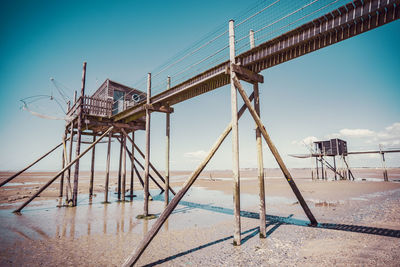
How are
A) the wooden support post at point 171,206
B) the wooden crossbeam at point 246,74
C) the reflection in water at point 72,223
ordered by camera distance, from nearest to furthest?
the wooden support post at point 171,206
the wooden crossbeam at point 246,74
the reflection in water at point 72,223

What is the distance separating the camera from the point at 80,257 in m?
4.98

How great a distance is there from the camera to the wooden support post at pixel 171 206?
13.8 ft

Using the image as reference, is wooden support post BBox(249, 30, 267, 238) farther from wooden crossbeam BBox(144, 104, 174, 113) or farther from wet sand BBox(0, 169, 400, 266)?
wooden crossbeam BBox(144, 104, 174, 113)

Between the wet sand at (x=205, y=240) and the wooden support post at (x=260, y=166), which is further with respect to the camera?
the wooden support post at (x=260, y=166)

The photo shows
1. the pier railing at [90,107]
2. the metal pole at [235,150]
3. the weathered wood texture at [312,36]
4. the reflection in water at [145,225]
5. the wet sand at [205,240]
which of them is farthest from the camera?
the pier railing at [90,107]

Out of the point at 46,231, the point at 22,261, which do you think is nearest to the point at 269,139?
the point at 22,261

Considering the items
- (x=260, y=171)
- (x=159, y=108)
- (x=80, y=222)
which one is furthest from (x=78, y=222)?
(x=260, y=171)

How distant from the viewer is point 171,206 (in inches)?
193

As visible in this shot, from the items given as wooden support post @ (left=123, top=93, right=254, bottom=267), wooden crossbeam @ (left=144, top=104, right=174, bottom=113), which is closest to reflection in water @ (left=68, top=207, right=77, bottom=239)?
wooden support post @ (left=123, top=93, right=254, bottom=267)

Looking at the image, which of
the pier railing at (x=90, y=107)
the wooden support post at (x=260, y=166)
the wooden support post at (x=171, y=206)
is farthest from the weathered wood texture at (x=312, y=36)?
the pier railing at (x=90, y=107)

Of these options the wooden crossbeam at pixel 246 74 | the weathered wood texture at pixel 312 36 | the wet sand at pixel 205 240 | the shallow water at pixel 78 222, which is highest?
the weathered wood texture at pixel 312 36

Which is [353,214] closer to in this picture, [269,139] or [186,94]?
[269,139]

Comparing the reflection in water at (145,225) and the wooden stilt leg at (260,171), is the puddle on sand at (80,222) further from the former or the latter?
the wooden stilt leg at (260,171)

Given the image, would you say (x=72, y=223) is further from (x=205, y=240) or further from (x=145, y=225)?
(x=205, y=240)
